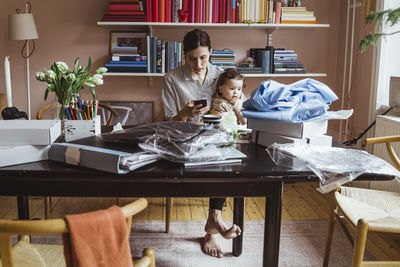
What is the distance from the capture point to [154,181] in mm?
1165

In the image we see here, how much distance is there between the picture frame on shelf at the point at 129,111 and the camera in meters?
3.74

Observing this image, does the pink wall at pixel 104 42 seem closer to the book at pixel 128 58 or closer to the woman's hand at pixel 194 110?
the book at pixel 128 58

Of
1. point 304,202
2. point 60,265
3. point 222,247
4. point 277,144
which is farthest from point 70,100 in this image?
point 304,202

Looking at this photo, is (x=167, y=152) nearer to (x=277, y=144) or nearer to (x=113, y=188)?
(x=113, y=188)

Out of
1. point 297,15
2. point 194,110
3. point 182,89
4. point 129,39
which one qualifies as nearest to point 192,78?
point 182,89

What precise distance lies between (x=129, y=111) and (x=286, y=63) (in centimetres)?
153

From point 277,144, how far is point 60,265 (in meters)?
0.82

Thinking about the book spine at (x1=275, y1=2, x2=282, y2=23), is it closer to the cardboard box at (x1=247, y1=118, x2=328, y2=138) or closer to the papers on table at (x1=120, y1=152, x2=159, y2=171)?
the cardboard box at (x1=247, y1=118, x2=328, y2=138)

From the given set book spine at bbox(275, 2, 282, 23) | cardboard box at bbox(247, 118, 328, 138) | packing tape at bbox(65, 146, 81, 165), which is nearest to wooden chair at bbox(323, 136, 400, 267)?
cardboard box at bbox(247, 118, 328, 138)

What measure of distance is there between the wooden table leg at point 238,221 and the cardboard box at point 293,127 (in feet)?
2.10

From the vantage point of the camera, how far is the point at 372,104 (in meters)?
3.10

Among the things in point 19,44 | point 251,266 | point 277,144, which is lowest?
point 251,266

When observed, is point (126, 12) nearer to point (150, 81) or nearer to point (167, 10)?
point (167, 10)

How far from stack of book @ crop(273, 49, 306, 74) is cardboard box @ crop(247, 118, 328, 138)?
2.08 meters
